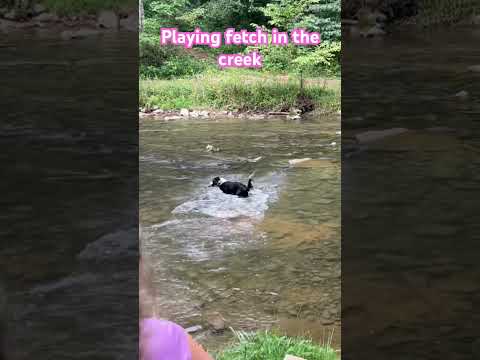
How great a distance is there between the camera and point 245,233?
2.28m

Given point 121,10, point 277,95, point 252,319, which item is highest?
point 121,10

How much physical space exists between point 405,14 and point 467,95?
517 cm

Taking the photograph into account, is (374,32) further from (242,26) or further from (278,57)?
(242,26)

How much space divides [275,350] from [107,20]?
7662 mm

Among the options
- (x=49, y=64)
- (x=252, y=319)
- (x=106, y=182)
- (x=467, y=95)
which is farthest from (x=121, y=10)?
(x=252, y=319)

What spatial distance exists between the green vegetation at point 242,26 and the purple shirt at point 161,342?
3.05m

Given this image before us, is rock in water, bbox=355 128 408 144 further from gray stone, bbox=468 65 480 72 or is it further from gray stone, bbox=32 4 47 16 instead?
gray stone, bbox=32 4 47 16

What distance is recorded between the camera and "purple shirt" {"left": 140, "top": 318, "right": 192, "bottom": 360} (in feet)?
2.78

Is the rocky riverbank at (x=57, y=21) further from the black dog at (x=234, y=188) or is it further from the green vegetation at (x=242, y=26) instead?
the black dog at (x=234, y=188)

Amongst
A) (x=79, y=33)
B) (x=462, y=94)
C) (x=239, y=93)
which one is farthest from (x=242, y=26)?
(x=79, y=33)

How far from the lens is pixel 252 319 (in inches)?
63.1

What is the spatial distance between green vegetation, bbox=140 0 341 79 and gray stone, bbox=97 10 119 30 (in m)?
2.39

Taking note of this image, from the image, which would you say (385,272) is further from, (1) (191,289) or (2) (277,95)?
(2) (277,95)

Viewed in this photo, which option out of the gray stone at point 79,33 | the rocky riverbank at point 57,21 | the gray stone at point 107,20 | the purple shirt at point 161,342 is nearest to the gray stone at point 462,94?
the purple shirt at point 161,342
